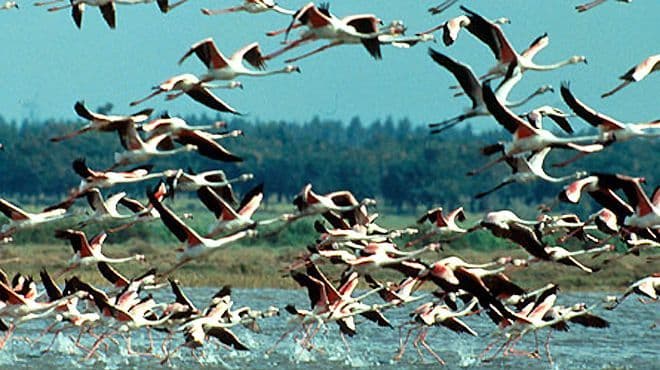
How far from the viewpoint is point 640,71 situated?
13016 mm

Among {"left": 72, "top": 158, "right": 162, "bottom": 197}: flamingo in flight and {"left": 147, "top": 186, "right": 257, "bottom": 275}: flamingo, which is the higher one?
{"left": 72, "top": 158, "right": 162, "bottom": 197}: flamingo in flight

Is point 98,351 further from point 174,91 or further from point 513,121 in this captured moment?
point 513,121

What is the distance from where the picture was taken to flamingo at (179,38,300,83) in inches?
562

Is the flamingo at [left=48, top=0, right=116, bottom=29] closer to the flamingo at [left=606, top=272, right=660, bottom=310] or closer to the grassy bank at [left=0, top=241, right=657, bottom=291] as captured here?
the flamingo at [left=606, top=272, right=660, bottom=310]

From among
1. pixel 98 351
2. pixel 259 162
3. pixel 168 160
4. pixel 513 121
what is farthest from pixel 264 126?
pixel 513 121

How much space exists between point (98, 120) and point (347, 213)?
2.86 meters

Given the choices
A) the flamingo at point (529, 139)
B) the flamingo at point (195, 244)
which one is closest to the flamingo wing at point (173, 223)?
the flamingo at point (195, 244)

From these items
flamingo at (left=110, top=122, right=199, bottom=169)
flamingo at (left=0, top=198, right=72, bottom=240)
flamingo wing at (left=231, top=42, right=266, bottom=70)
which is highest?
flamingo wing at (left=231, top=42, right=266, bottom=70)

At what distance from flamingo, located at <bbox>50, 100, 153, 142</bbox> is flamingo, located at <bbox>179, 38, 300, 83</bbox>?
2.31 ft

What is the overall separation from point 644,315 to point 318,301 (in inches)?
439

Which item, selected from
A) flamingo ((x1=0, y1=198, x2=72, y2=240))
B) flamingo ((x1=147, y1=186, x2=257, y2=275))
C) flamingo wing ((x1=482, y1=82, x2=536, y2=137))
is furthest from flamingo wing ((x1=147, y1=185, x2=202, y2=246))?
flamingo wing ((x1=482, y1=82, x2=536, y2=137))

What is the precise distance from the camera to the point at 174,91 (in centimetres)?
1447

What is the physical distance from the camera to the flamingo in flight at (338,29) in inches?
543

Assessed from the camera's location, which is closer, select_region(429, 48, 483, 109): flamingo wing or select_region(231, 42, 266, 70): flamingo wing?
select_region(429, 48, 483, 109): flamingo wing
